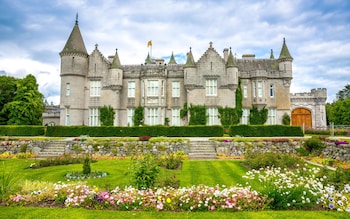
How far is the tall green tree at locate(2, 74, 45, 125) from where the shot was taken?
118 ft

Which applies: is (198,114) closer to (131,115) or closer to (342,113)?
(131,115)

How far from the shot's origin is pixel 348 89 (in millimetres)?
74438

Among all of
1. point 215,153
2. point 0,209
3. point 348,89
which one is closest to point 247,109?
point 215,153

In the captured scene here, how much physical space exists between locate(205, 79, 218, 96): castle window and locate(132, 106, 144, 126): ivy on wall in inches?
385

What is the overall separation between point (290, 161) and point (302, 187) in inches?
293

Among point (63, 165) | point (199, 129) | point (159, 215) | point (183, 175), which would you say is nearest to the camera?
point (159, 215)

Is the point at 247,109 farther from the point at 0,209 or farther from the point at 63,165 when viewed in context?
the point at 0,209

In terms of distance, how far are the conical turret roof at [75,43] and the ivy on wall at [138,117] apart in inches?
450

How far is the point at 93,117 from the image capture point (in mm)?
32531

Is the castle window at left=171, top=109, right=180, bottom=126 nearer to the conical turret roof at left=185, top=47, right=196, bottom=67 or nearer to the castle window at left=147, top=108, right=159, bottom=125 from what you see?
the castle window at left=147, top=108, right=159, bottom=125

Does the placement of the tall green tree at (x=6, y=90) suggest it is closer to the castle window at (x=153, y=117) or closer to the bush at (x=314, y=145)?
A: the castle window at (x=153, y=117)

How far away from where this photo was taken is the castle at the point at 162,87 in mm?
31625

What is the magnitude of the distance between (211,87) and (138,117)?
11298 mm

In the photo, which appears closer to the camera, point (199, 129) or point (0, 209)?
point (0, 209)
